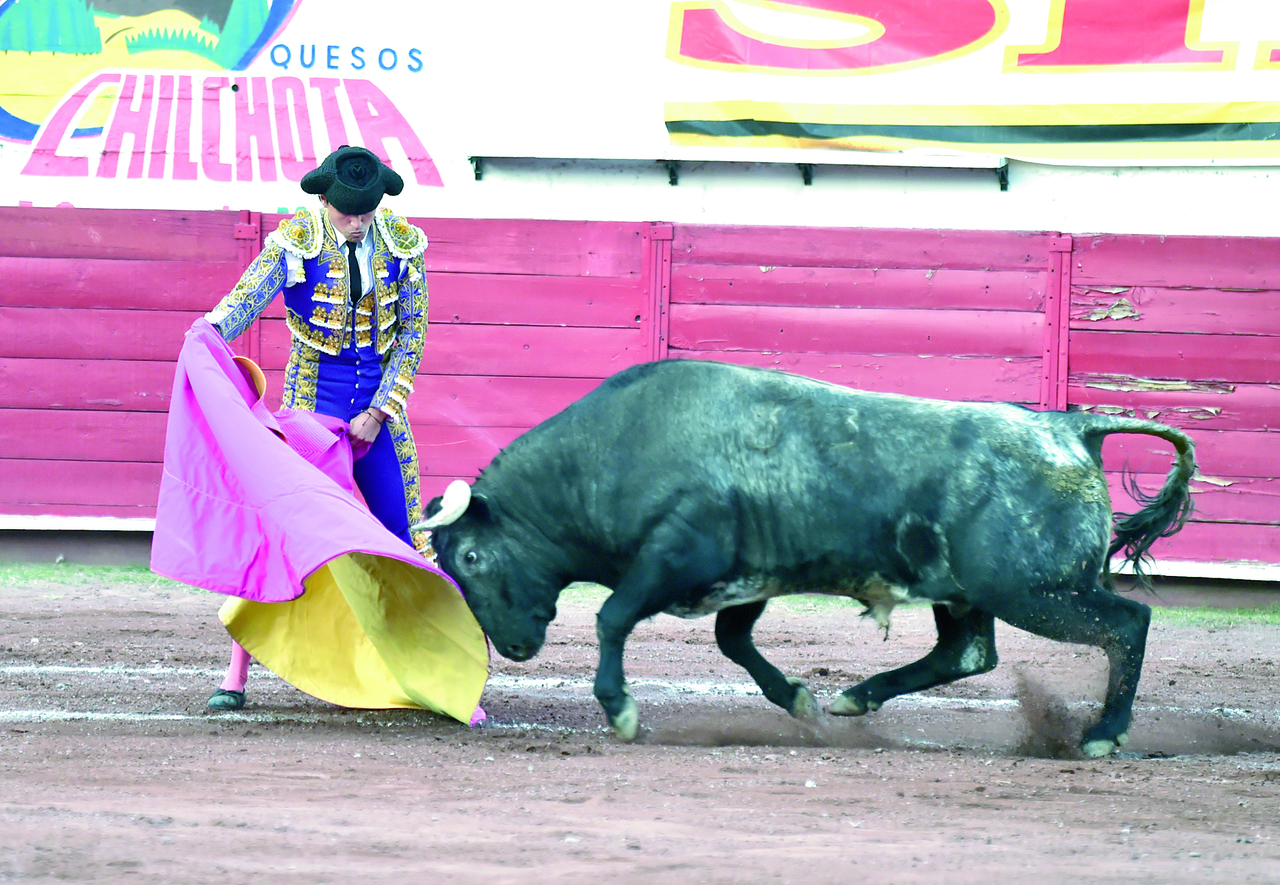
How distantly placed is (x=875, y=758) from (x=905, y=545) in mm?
513

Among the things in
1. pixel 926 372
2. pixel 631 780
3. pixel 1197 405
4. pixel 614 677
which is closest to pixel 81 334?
pixel 926 372

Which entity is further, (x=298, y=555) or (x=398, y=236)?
(x=398, y=236)

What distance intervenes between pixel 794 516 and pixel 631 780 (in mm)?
862

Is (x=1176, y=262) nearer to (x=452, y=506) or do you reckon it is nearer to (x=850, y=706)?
(x=850, y=706)

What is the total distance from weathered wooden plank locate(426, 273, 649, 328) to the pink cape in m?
3.26

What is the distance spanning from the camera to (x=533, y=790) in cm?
276

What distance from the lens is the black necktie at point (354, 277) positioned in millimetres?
3642

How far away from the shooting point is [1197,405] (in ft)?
22.1

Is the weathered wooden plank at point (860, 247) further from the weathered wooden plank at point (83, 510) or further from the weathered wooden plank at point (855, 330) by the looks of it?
the weathered wooden plank at point (83, 510)

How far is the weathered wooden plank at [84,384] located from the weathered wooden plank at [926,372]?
2.62 metres

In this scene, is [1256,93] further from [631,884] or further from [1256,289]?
[631,884]

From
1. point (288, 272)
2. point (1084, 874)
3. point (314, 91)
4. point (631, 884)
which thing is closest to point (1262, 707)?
point (1084, 874)

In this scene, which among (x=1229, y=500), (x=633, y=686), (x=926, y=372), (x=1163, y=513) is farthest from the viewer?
(x=926, y=372)

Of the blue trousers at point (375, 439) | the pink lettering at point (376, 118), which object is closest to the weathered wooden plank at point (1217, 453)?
the pink lettering at point (376, 118)
